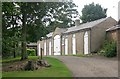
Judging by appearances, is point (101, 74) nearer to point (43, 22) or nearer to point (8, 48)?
point (8, 48)

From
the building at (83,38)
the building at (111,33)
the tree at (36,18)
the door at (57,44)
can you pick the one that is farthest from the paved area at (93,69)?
the door at (57,44)

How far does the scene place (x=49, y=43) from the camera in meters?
59.5

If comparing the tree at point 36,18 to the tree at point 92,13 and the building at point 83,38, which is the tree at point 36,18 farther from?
the tree at point 92,13

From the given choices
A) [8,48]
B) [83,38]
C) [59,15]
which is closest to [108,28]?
[83,38]

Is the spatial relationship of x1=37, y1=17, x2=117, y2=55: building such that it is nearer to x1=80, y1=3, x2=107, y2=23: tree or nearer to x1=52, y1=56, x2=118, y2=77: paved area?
x1=52, y1=56, x2=118, y2=77: paved area

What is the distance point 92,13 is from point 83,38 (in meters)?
29.2

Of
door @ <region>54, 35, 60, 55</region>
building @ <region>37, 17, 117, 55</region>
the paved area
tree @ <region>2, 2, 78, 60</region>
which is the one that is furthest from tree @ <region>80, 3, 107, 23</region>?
the paved area

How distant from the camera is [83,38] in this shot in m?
45.3

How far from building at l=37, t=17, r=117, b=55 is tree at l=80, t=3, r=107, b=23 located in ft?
60.4

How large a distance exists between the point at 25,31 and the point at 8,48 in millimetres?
11628

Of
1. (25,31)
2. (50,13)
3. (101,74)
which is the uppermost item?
(50,13)

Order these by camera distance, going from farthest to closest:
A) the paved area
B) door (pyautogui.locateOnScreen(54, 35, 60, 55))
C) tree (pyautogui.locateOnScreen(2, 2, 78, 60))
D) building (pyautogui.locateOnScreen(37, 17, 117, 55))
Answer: door (pyautogui.locateOnScreen(54, 35, 60, 55)), building (pyautogui.locateOnScreen(37, 17, 117, 55)), tree (pyautogui.locateOnScreen(2, 2, 78, 60)), the paved area

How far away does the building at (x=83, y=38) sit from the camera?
4338 cm

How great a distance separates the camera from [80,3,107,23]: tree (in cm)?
7269
